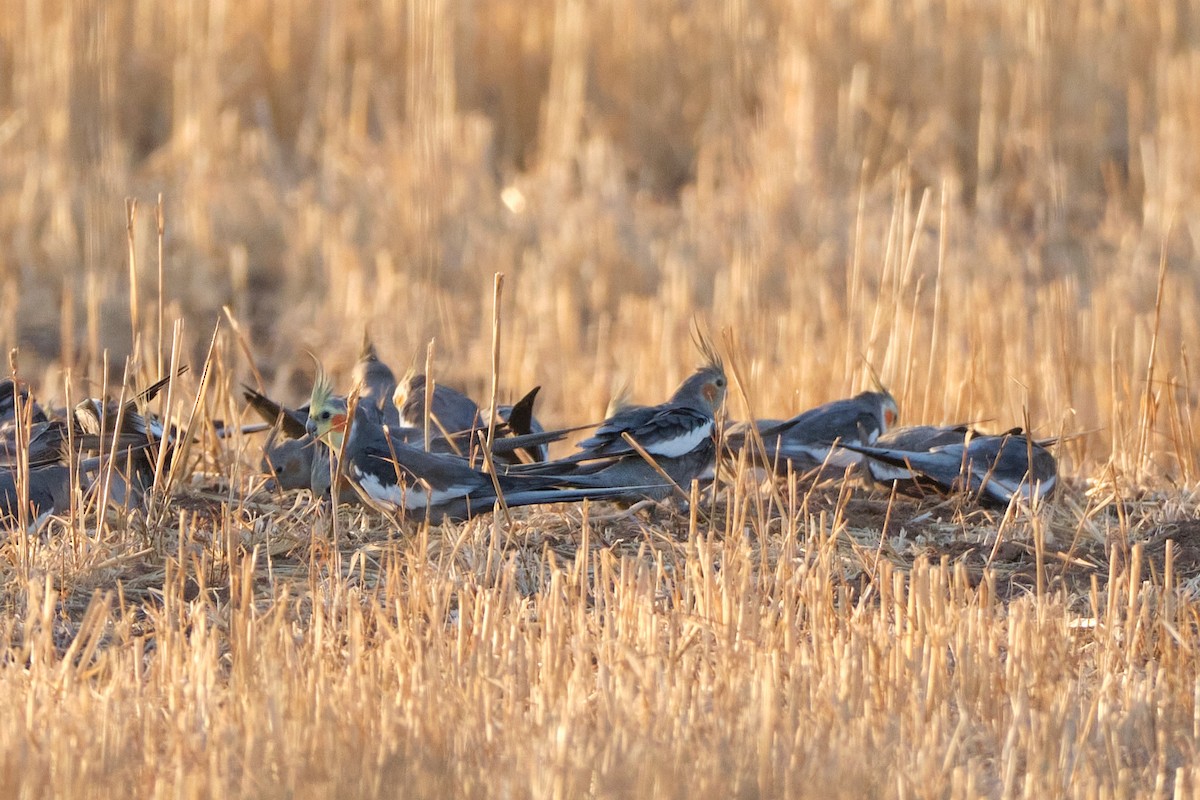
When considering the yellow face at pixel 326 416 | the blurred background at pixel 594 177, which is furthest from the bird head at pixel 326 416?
the blurred background at pixel 594 177

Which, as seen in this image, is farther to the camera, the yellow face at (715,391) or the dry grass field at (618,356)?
the yellow face at (715,391)

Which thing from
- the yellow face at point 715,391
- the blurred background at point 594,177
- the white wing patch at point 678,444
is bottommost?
the white wing patch at point 678,444

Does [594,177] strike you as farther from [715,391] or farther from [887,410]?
[715,391]

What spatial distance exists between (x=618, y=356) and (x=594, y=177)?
2509 millimetres

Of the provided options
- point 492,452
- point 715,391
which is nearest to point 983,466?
point 715,391

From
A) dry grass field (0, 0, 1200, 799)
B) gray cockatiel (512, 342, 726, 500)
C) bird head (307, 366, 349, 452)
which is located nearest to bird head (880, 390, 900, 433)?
dry grass field (0, 0, 1200, 799)

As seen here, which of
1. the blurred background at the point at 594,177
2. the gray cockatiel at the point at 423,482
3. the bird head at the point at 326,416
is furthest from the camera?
the blurred background at the point at 594,177

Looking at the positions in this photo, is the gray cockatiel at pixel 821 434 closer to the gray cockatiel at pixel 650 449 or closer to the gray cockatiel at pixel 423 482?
the gray cockatiel at pixel 650 449

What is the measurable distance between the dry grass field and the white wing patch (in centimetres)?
18

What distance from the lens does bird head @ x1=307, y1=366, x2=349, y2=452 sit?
4594 millimetres

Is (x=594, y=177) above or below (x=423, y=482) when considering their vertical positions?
above

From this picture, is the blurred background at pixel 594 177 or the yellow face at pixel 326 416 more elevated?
the blurred background at pixel 594 177

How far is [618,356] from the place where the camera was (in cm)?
866

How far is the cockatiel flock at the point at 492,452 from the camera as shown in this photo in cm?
438
